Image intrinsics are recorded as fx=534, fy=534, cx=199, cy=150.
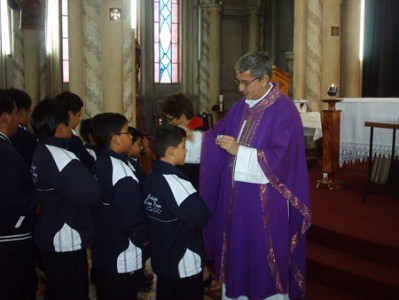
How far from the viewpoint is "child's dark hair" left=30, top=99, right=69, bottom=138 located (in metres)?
3.23

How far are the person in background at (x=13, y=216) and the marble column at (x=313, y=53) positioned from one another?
733 cm

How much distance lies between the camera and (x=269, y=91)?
3590 millimetres

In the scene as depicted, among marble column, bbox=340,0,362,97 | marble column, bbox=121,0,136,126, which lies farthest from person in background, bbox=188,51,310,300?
marble column, bbox=340,0,362,97

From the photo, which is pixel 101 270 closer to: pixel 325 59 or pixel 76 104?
pixel 76 104

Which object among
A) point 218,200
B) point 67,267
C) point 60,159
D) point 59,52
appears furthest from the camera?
point 59,52

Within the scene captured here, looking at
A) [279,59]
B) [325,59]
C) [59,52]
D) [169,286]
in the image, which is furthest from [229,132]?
[279,59]

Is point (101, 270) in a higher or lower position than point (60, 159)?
lower

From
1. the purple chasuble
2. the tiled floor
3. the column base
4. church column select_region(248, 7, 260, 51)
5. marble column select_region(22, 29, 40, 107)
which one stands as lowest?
the tiled floor

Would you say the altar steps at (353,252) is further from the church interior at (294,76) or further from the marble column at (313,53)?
the marble column at (313,53)

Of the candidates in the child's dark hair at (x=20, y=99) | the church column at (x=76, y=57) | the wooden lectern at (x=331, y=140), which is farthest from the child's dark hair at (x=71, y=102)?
the church column at (x=76, y=57)

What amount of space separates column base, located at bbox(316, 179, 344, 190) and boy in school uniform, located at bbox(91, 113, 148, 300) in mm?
4113

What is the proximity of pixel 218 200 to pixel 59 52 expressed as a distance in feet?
36.1

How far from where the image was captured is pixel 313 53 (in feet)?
A: 32.1

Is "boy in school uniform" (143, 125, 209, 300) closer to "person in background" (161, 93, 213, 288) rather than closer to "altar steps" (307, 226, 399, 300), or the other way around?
"person in background" (161, 93, 213, 288)
